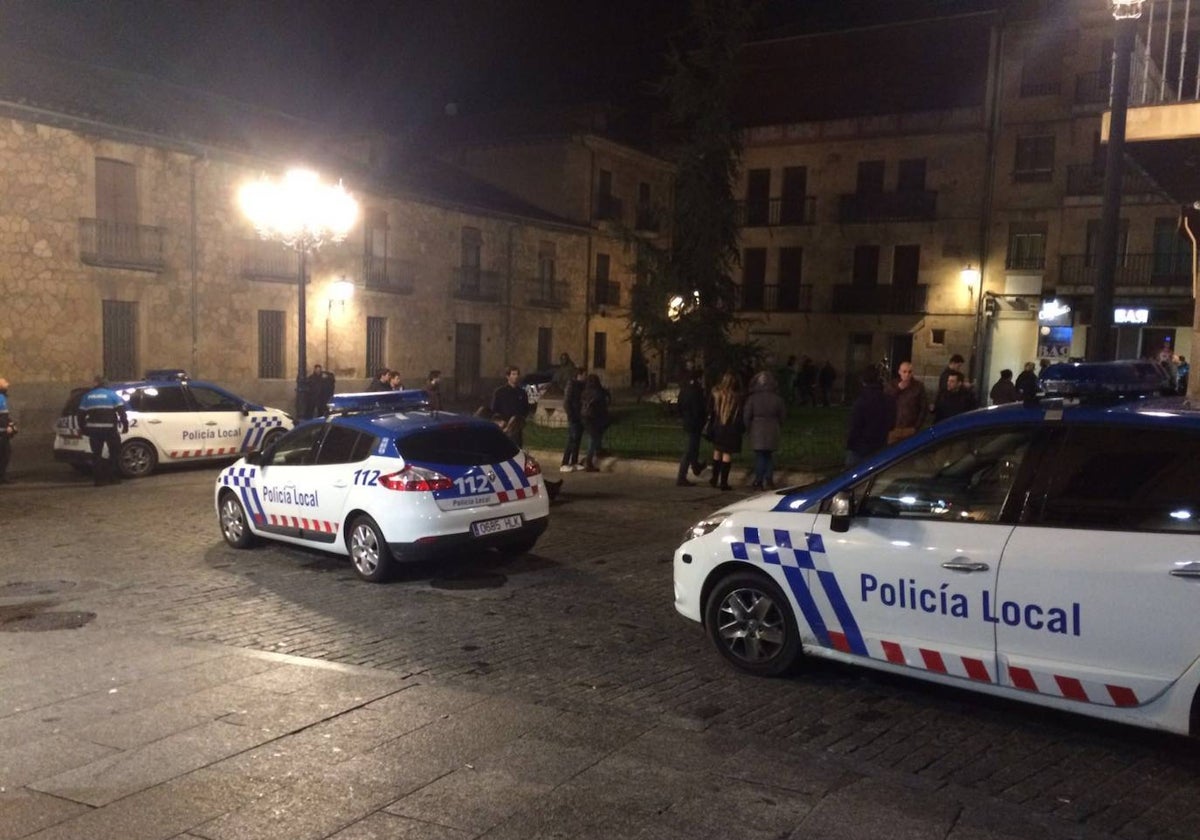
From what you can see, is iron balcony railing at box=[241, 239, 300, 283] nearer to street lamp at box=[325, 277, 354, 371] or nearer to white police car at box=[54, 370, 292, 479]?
street lamp at box=[325, 277, 354, 371]

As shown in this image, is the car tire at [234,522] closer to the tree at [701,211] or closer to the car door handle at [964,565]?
the car door handle at [964,565]

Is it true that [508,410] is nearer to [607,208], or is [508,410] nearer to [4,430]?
[4,430]

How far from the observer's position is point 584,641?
641cm

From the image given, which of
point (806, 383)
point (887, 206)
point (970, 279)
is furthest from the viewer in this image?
point (887, 206)

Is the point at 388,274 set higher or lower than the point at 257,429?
higher

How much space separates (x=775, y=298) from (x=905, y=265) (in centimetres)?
513

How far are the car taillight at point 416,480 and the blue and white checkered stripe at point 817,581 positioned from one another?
322 centimetres

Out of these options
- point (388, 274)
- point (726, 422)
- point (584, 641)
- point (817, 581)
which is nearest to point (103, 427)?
point (726, 422)

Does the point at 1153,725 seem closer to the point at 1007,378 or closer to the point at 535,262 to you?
the point at 1007,378

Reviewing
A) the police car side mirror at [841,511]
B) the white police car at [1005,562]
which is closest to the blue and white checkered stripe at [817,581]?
the white police car at [1005,562]

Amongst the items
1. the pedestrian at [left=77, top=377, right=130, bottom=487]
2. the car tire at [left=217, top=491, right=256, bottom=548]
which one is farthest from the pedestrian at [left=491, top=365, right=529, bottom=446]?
the pedestrian at [left=77, top=377, right=130, bottom=487]

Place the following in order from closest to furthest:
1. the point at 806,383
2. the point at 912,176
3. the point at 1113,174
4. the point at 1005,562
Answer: the point at 1005,562
the point at 1113,174
the point at 806,383
the point at 912,176

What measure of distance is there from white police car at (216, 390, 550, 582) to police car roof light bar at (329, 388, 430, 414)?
18 centimetres

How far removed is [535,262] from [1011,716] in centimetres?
3250
